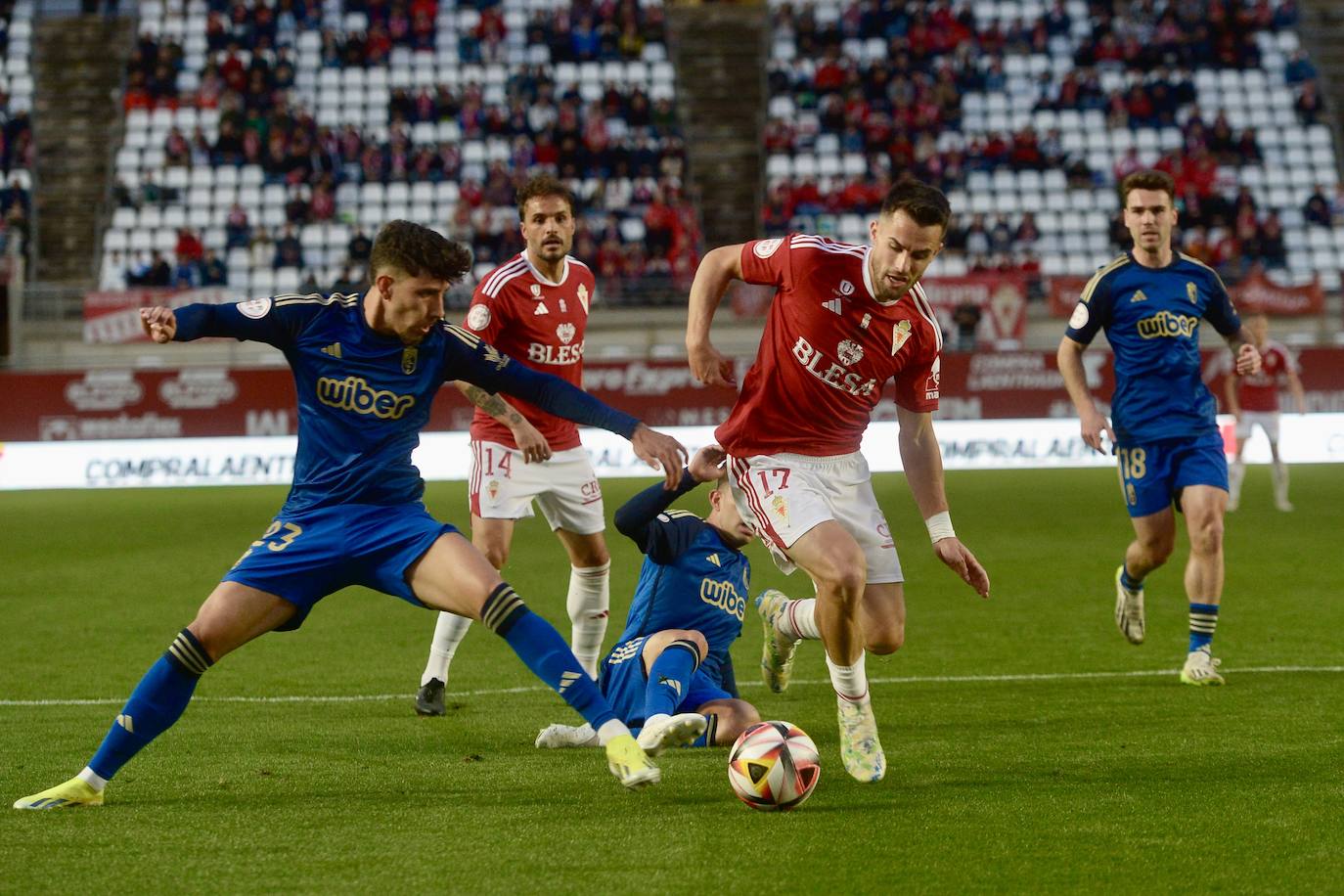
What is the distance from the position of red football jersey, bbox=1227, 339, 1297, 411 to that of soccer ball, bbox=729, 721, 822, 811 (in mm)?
12484

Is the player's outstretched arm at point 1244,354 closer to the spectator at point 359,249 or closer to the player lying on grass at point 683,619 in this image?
the player lying on grass at point 683,619

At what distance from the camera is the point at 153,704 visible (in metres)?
5.09

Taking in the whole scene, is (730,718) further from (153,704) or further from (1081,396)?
(1081,396)

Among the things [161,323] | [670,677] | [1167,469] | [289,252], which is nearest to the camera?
[161,323]

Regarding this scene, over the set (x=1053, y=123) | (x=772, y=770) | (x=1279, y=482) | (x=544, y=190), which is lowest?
(x=1279, y=482)

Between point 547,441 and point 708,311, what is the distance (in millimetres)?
1964

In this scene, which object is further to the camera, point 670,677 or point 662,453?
point 670,677

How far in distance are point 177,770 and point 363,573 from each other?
1.20 metres

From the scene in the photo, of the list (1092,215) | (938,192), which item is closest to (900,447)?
(938,192)

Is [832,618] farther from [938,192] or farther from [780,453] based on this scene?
[938,192]

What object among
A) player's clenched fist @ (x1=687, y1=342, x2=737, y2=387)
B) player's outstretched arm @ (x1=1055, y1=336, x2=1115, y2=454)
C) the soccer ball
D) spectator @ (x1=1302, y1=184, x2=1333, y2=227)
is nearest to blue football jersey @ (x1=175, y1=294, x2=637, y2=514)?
player's clenched fist @ (x1=687, y1=342, x2=737, y2=387)

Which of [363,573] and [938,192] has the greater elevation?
A: [938,192]

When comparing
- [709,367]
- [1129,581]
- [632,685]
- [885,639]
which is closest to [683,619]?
[632,685]

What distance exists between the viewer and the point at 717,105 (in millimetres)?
30516
